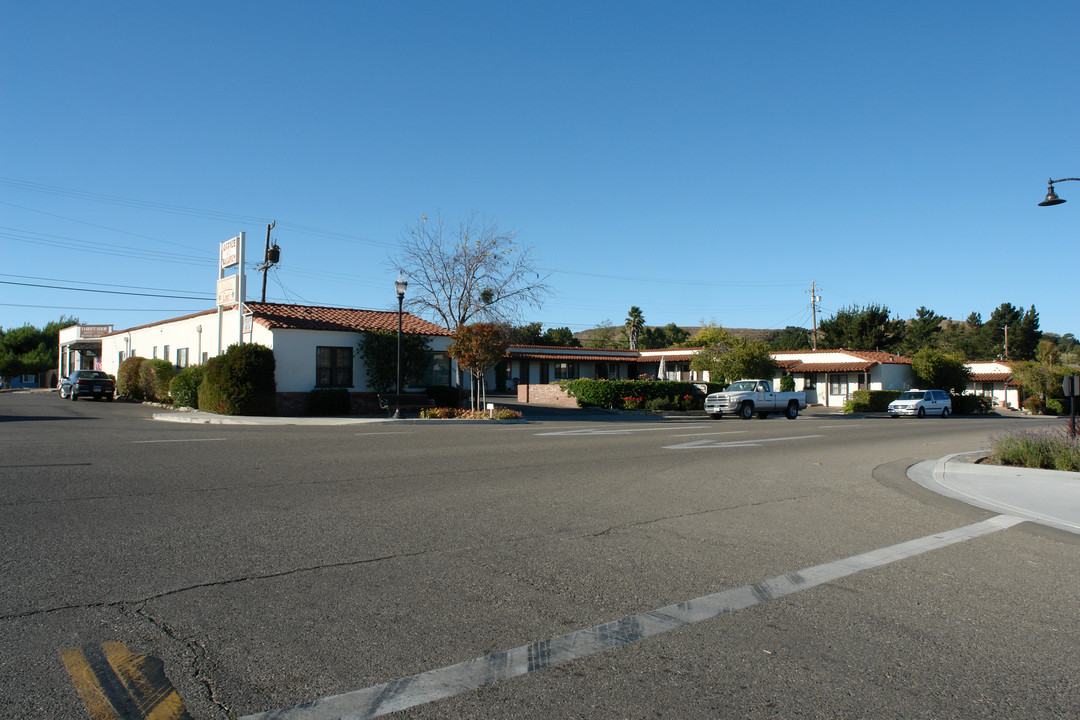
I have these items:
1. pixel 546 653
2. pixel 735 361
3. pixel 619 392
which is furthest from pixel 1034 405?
pixel 546 653

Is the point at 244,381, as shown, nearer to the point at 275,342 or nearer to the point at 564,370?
the point at 275,342

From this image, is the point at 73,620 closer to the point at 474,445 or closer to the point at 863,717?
the point at 863,717

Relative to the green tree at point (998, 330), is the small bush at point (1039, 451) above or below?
below

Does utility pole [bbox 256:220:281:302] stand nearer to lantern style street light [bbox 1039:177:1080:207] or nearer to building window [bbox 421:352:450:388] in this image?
building window [bbox 421:352:450:388]

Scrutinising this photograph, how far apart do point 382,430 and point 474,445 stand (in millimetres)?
5503

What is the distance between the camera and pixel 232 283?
1190 inches

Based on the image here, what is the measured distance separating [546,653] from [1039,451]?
1310 centimetres

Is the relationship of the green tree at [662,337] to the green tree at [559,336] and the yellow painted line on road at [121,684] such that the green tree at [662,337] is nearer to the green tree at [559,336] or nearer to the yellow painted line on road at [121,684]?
the green tree at [559,336]

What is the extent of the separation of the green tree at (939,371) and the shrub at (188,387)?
4480 cm

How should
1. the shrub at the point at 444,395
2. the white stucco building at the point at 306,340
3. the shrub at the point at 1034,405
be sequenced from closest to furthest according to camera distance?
1. the white stucco building at the point at 306,340
2. the shrub at the point at 444,395
3. the shrub at the point at 1034,405

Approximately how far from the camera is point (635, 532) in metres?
7.38

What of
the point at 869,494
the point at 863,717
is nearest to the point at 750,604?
the point at 863,717

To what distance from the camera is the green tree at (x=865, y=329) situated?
66.7 metres

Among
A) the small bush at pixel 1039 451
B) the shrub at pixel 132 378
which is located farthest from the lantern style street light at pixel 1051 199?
the shrub at pixel 132 378
